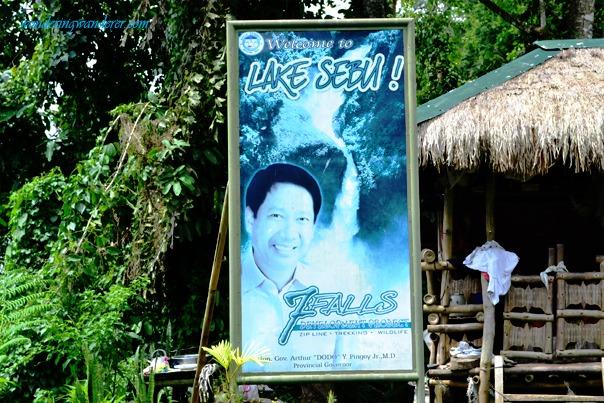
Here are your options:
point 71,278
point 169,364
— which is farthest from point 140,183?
point 169,364

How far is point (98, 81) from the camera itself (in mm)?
11844

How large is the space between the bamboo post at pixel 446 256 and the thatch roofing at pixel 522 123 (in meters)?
0.36

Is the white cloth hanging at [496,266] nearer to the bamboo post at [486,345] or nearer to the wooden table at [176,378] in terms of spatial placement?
the bamboo post at [486,345]

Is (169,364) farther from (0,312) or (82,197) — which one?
(82,197)

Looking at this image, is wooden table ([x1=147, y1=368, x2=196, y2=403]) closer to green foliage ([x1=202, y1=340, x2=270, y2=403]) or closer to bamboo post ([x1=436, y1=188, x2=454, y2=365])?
green foliage ([x1=202, y1=340, x2=270, y2=403])

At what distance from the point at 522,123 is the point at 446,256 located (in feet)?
4.71

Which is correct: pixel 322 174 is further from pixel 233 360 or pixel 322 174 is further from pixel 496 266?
pixel 496 266

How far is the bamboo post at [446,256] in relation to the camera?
8.52m

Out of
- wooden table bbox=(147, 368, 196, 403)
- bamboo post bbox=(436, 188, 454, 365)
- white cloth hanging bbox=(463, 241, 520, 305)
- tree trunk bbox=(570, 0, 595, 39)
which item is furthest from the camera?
tree trunk bbox=(570, 0, 595, 39)

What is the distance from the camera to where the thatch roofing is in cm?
806

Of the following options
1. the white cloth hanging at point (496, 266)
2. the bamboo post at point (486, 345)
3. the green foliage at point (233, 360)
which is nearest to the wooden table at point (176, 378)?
the green foliage at point (233, 360)

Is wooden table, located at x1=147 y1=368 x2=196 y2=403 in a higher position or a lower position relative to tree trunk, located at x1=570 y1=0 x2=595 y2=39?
lower

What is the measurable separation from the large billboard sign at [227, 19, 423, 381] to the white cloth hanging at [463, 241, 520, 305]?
2619 mm

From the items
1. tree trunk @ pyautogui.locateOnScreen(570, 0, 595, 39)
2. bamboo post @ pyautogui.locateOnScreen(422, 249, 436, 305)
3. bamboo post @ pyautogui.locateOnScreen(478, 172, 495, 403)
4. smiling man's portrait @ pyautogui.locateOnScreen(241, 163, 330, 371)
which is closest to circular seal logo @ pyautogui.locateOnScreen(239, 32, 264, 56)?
smiling man's portrait @ pyautogui.locateOnScreen(241, 163, 330, 371)
